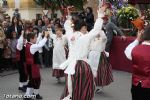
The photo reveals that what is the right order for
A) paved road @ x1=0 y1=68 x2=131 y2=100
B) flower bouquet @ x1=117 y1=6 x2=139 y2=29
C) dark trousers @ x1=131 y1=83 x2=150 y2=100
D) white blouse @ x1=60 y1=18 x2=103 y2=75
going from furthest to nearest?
flower bouquet @ x1=117 y1=6 x2=139 y2=29 → paved road @ x1=0 y1=68 x2=131 y2=100 → white blouse @ x1=60 y1=18 x2=103 y2=75 → dark trousers @ x1=131 y1=83 x2=150 y2=100

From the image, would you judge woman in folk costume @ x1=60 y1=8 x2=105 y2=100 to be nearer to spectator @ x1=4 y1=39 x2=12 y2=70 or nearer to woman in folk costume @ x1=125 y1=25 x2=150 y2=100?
woman in folk costume @ x1=125 y1=25 x2=150 y2=100

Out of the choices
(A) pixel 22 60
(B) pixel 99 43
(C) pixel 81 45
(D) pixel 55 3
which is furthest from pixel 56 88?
(D) pixel 55 3

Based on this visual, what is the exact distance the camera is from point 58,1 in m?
21.4

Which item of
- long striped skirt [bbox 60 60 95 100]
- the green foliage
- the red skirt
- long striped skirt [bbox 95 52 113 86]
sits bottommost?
the red skirt

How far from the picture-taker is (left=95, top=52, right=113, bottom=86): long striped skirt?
30.8 ft

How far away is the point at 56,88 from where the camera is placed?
32.9ft

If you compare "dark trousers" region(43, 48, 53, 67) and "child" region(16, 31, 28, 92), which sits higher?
"child" region(16, 31, 28, 92)

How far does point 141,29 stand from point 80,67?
1.43 metres

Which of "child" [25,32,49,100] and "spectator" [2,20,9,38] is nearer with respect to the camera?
"child" [25,32,49,100]

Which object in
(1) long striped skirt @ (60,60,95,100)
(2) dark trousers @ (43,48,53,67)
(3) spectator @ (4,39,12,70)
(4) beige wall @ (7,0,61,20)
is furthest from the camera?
(4) beige wall @ (7,0,61,20)

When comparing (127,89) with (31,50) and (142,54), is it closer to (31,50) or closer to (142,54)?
(31,50)

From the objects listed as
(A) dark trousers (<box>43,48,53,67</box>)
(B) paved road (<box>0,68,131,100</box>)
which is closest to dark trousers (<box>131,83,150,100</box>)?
(B) paved road (<box>0,68,131,100</box>)

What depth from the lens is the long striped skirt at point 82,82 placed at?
21.9ft

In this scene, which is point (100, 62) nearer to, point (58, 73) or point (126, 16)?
point (58, 73)
